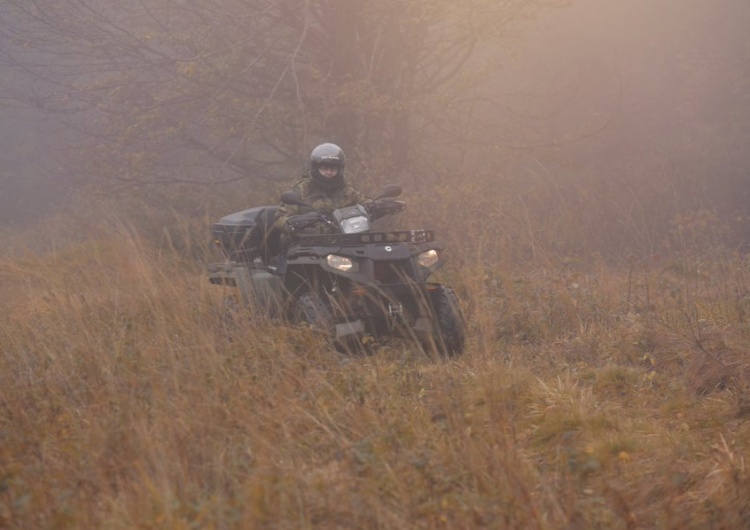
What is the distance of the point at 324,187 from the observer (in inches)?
350

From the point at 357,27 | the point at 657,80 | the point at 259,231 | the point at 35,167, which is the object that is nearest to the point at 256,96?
the point at 357,27

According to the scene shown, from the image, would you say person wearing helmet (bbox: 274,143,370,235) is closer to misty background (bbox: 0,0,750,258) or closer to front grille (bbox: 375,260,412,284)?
front grille (bbox: 375,260,412,284)

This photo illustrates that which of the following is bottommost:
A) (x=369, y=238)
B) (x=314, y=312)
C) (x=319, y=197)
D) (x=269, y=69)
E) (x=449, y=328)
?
(x=449, y=328)

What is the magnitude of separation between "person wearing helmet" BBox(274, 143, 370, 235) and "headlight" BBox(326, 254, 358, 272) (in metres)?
1.05

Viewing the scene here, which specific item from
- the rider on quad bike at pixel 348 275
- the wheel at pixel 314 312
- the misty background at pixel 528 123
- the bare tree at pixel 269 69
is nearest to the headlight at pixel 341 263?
the rider on quad bike at pixel 348 275

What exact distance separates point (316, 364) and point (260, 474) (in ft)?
7.92

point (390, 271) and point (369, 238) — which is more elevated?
point (369, 238)

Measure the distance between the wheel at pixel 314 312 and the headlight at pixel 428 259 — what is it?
792mm

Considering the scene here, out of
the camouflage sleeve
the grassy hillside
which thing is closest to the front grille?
the grassy hillside

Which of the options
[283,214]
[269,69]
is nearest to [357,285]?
Answer: [283,214]

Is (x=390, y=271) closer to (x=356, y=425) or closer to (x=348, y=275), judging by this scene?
(x=348, y=275)

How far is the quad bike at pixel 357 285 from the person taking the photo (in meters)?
7.50

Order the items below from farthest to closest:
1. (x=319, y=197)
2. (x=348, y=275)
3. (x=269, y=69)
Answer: (x=269, y=69), (x=319, y=197), (x=348, y=275)

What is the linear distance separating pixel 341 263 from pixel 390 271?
369 millimetres
